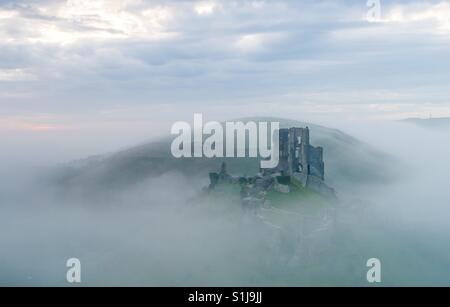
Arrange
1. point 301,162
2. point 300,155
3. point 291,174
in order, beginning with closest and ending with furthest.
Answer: point 301,162, point 300,155, point 291,174

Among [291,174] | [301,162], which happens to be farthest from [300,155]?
[291,174]

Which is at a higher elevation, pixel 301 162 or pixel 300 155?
pixel 300 155

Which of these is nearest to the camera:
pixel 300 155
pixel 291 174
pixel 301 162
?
pixel 301 162

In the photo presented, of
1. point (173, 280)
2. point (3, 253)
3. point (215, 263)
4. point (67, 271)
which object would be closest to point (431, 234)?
point (215, 263)

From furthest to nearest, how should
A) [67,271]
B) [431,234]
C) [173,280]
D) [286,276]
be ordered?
1. [431,234]
2. [286,276]
3. [173,280]
4. [67,271]

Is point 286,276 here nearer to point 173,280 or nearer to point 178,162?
point 173,280

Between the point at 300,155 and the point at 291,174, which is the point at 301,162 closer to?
the point at 300,155

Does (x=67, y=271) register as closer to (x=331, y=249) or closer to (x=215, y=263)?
(x=215, y=263)

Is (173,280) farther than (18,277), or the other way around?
(173,280)
